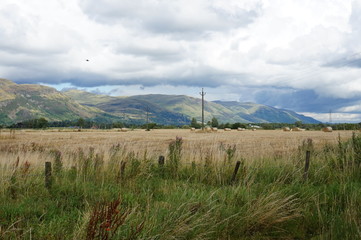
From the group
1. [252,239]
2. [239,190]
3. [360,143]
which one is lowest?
[252,239]

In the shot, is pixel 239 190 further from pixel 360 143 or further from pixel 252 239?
pixel 360 143

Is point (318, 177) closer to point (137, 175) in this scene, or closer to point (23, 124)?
point (137, 175)

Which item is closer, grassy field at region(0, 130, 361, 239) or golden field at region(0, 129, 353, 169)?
grassy field at region(0, 130, 361, 239)

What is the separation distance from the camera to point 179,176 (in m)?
11.4

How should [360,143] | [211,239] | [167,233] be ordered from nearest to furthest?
1. [167,233]
2. [211,239]
3. [360,143]

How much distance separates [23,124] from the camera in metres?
170

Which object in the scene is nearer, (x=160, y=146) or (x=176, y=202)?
(x=176, y=202)

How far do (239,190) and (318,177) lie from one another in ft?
13.8

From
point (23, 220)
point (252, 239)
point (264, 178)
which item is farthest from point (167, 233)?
point (264, 178)

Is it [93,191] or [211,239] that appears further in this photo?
[93,191]

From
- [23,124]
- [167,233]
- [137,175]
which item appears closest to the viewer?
[167,233]

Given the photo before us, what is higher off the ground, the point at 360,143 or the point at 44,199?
the point at 360,143

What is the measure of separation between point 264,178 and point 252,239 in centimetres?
497

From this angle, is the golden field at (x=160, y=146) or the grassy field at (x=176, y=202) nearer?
the grassy field at (x=176, y=202)
